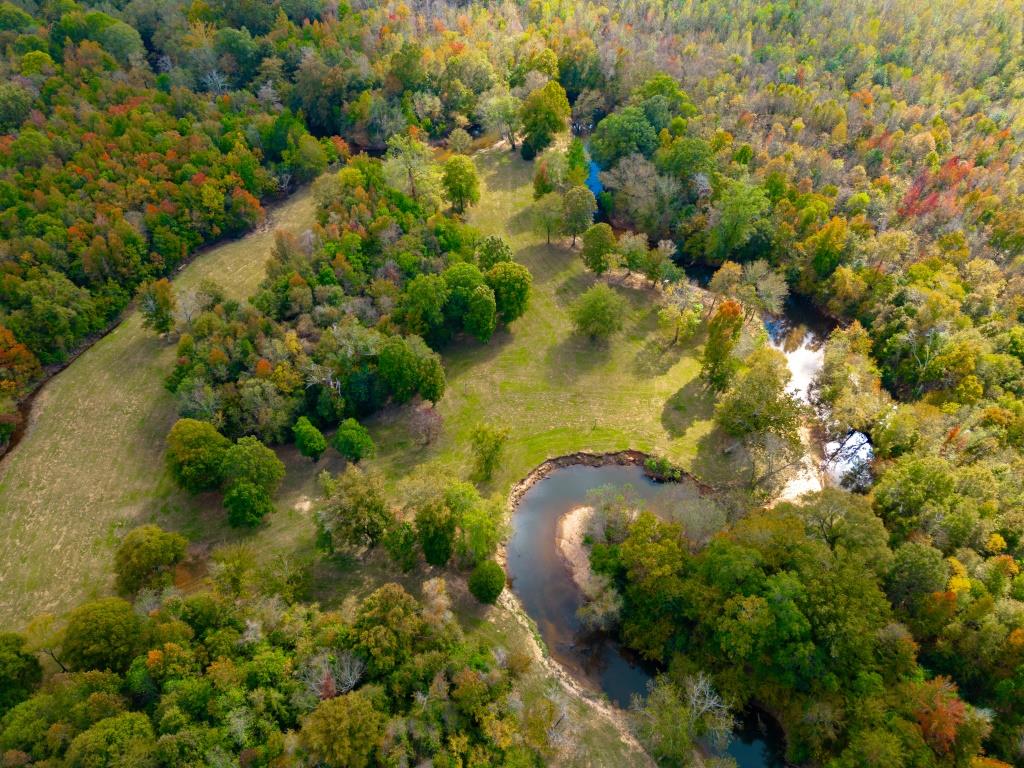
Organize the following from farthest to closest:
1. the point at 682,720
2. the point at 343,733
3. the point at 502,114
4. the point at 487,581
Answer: the point at 502,114, the point at 487,581, the point at 682,720, the point at 343,733

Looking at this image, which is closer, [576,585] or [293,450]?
[576,585]

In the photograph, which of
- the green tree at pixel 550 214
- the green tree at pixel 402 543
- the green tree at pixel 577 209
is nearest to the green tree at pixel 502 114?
the green tree at pixel 550 214

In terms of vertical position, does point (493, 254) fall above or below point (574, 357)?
above

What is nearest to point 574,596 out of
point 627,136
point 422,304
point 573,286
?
point 422,304

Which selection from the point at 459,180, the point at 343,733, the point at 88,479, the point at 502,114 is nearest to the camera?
the point at 343,733

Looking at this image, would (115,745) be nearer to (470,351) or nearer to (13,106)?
(470,351)

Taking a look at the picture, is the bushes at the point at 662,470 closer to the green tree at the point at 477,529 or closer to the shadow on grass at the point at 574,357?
the shadow on grass at the point at 574,357

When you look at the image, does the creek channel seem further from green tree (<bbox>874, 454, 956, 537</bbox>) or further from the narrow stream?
green tree (<bbox>874, 454, 956, 537</bbox>)

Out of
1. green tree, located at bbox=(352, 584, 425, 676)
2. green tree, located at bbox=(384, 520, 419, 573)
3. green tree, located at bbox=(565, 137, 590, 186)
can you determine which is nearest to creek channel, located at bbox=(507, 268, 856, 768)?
green tree, located at bbox=(384, 520, 419, 573)
